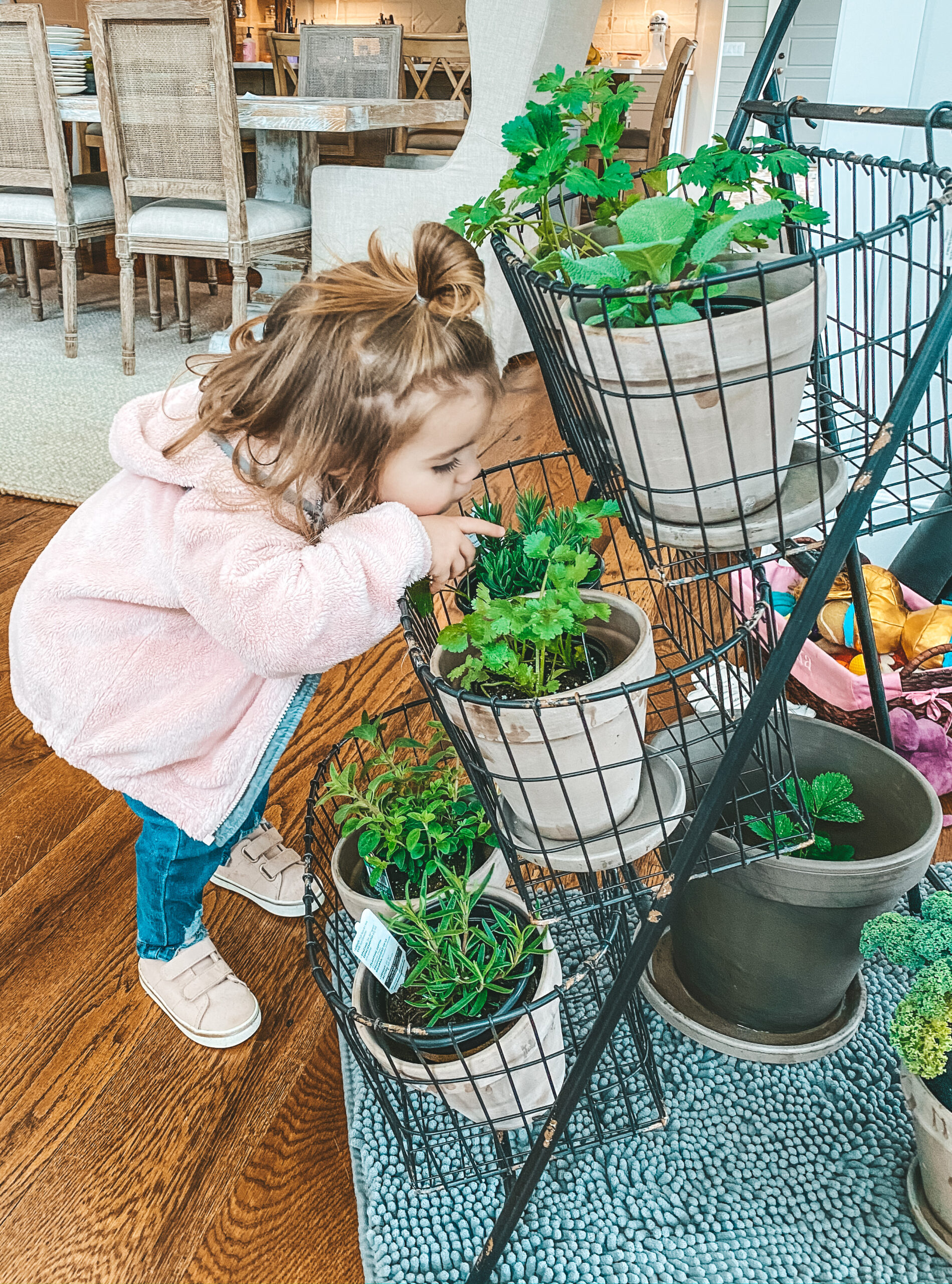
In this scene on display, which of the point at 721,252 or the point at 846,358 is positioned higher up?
the point at 721,252

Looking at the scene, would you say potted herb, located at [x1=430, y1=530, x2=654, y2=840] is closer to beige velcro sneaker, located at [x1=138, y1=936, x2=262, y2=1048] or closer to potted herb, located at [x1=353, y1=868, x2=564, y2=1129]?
potted herb, located at [x1=353, y1=868, x2=564, y2=1129]

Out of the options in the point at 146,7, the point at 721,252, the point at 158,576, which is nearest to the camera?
the point at 721,252

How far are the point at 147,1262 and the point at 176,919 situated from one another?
333mm

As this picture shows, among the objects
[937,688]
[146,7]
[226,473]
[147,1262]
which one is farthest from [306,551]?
[146,7]

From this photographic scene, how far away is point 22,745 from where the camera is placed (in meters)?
1.51

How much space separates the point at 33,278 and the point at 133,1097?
11.8ft

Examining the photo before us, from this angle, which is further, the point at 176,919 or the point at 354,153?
the point at 354,153

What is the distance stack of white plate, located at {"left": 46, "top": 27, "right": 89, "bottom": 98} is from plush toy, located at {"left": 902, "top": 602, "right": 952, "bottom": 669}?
3486 mm

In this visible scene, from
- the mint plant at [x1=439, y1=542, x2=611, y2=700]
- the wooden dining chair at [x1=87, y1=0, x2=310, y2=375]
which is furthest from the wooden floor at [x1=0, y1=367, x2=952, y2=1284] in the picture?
the wooden dining chair at [x1=87, y1=0, x2=310, y2=375]

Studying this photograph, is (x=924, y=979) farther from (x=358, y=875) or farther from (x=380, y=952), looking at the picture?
(x=358, y=875)

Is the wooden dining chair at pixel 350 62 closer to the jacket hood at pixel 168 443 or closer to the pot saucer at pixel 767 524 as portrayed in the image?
the jacket hood at pixel 168 443

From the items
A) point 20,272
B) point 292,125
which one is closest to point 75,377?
point 292,125

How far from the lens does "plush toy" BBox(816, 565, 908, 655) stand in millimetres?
1393

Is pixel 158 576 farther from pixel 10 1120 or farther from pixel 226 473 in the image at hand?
pixel 10 1120
